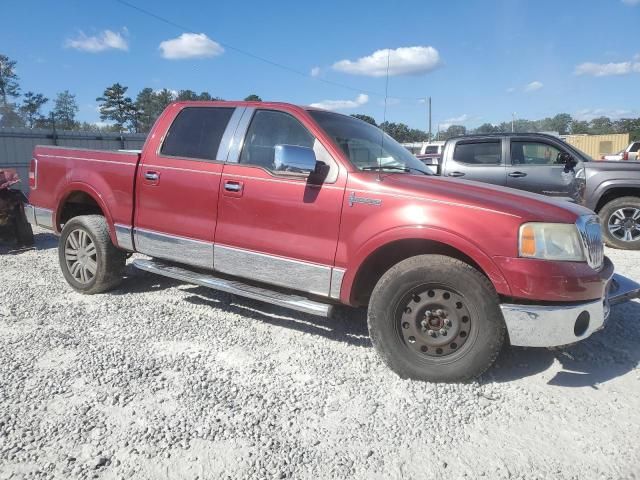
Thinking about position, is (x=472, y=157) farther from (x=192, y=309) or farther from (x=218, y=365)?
(x=218, y=365)

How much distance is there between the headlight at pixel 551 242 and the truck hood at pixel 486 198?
50 millimetres

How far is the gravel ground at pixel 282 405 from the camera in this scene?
246cm

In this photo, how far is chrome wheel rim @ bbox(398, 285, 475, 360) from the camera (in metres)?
3.19

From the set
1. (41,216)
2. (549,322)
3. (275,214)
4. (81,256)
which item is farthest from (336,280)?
(41,216)

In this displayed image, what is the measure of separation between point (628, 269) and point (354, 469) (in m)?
5.51

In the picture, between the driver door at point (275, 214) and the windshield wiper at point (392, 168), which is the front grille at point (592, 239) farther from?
the driver door at point (275, 214)

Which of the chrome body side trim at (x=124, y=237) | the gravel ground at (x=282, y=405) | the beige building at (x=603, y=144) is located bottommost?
the gravel ground at (x=282, y=405)

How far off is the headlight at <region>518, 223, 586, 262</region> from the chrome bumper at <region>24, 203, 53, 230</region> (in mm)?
4866

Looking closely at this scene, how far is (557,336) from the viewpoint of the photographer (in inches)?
116

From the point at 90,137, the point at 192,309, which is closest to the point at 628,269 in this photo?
the point at 192,309

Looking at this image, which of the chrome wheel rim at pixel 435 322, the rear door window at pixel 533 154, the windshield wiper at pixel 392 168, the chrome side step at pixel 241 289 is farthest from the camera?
the rear door window at pixel 533 154

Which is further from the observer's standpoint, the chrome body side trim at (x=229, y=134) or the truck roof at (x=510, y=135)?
the truck roof at (x=510, y=135)

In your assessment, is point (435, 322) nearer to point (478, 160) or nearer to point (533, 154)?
point (478, 160)

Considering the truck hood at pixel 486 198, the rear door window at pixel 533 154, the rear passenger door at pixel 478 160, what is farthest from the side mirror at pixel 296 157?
the rear door window at pixel 533 154
